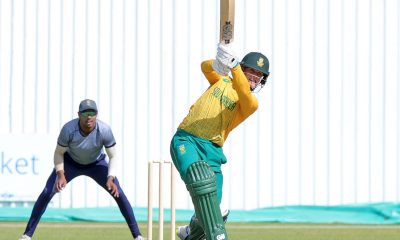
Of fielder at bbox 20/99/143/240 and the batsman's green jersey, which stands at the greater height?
the batsman's green jersey

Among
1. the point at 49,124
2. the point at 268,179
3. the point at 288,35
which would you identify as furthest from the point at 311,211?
the point at 49,124

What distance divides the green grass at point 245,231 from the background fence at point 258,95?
1.44m

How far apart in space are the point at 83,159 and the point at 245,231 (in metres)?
2.74

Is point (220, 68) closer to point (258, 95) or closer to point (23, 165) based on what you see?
point (23, 165)

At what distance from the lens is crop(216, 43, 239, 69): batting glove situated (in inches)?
260

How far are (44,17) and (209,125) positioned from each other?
798cm

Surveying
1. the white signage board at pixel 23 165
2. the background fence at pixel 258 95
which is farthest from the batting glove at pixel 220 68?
the background fence at pixel 258 95

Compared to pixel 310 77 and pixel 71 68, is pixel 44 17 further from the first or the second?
pixel 310 77

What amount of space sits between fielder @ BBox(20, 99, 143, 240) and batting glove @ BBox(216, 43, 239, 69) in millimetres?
2903

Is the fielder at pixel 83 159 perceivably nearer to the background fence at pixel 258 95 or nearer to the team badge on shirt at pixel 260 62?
the team badge on shirt at pixel 260 62

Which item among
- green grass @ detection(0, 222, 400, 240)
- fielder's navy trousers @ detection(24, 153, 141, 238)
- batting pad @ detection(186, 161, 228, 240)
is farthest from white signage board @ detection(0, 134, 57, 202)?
batting pad @ detection(186, 161, 228, 240)

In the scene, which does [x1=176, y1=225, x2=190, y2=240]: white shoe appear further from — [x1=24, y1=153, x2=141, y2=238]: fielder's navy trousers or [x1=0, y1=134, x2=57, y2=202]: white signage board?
[x1=0, y1=134, x2=57, y2=202]: white signage board

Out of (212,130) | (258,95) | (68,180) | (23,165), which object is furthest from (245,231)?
(212,130)

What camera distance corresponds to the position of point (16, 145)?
14141 millimetres
